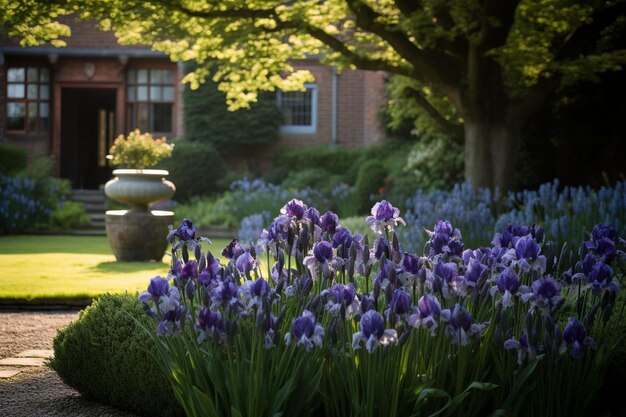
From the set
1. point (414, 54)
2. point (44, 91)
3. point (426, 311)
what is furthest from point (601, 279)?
point (44, 91)

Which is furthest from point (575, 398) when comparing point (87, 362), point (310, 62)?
point (310, 62)

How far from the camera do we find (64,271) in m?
11.5

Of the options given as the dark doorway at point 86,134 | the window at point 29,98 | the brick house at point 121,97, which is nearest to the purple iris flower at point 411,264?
the brick house at point 121,97

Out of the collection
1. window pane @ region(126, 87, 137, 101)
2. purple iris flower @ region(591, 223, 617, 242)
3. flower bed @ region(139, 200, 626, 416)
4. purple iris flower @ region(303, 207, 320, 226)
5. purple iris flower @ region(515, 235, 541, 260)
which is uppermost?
window pane @ region(126, 87, 137, 101)

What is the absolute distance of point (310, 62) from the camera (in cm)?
2536

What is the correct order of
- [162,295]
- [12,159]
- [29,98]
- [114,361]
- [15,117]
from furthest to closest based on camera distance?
[29,98] < [15,117] < [12,159] < [114,361] < [162,295]

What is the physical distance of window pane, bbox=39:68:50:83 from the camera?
25.0 m

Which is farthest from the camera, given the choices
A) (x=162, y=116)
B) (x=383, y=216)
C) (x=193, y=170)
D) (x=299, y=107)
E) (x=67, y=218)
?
(x=162, y=116)

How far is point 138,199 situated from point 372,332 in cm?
926

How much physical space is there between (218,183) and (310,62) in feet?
18.3

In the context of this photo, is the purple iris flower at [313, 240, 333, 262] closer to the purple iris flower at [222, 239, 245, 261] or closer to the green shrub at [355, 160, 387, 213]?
the purple iris flower at [222, 239, 245, 261]

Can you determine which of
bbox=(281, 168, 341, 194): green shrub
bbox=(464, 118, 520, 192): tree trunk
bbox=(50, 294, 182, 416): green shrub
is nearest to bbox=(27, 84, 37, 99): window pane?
bbox=(281, 168, 341, 194): green shrub

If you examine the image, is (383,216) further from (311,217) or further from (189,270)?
(189,270)

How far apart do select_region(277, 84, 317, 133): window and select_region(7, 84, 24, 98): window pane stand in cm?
731
